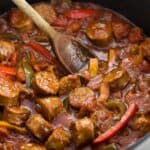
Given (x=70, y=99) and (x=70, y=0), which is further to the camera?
(x=70, y=0)

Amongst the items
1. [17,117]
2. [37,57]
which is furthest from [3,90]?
[37,57]

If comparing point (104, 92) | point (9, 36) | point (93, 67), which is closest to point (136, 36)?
point (93, 67)

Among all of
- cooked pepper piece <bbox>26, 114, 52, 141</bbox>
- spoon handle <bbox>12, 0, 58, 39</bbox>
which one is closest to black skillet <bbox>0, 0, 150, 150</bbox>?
spoon handle <bbox>12, 0, 58, 39</bbox>

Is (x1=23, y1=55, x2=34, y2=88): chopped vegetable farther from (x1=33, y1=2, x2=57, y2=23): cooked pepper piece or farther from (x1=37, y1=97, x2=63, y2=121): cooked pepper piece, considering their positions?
(x1=33, y1=2, x2=57, y2=23): cooked pepper piece

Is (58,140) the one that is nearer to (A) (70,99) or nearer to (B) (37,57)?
(A) (70,99)

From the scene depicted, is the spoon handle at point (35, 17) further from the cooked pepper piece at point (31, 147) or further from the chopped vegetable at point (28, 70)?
the cooked pepper piece at point (31, 147)

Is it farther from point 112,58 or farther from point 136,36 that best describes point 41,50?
point 136,36
